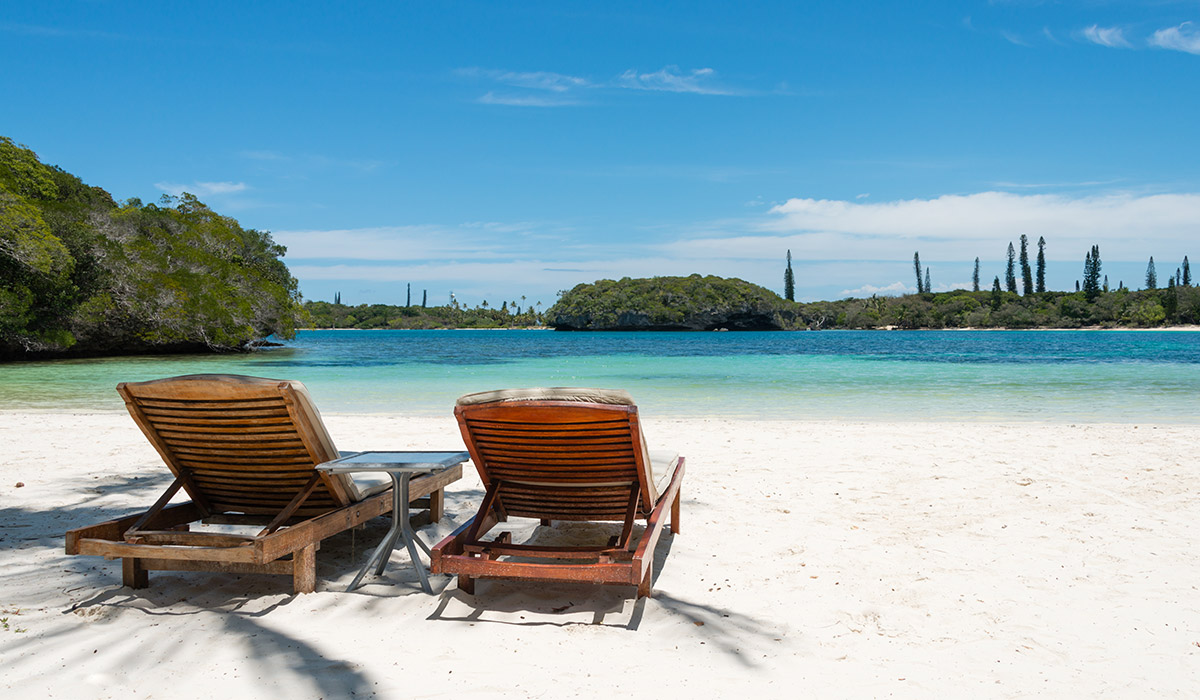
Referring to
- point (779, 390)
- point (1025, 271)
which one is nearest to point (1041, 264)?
point (1025, 271)

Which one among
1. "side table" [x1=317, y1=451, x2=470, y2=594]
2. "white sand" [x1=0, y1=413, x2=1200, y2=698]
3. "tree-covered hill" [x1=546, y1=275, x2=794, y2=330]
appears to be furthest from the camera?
"tree-covered hill" [x1=546, y1=275, x2=794, y2=330]

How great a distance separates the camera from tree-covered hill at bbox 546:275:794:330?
417 feet

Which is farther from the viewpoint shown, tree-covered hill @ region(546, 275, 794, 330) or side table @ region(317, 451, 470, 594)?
tree-covered hill @ region(546, 275, 794, 330)

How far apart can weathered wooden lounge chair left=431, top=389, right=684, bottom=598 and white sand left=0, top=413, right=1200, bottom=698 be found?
0.75 ft

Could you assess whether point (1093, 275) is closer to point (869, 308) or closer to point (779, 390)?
point (869, 308)

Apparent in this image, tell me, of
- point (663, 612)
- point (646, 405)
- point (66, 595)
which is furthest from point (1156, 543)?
point (646, 405)

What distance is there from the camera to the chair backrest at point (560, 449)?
10.1ft

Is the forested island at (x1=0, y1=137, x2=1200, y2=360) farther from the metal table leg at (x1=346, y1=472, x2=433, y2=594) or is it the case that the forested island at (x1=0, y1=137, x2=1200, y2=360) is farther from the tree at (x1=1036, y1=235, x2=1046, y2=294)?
the tree at (x1=1036, y1=235, x2=1046, y2=294)

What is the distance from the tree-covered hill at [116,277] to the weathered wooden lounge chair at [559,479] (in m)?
28.3

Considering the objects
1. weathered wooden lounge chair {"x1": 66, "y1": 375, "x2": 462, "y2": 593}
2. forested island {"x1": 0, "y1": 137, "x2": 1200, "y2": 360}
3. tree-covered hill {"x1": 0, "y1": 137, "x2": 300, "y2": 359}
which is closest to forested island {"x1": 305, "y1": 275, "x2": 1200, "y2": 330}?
forested island {"x1": 0, "y1": 137, "x2": 1200, "y2": 360}

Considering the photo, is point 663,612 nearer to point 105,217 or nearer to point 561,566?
point 561,566

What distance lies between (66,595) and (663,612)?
281 cm

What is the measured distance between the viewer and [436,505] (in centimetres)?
459

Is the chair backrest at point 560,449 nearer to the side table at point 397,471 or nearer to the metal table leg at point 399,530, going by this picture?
the side table at point 397,471
